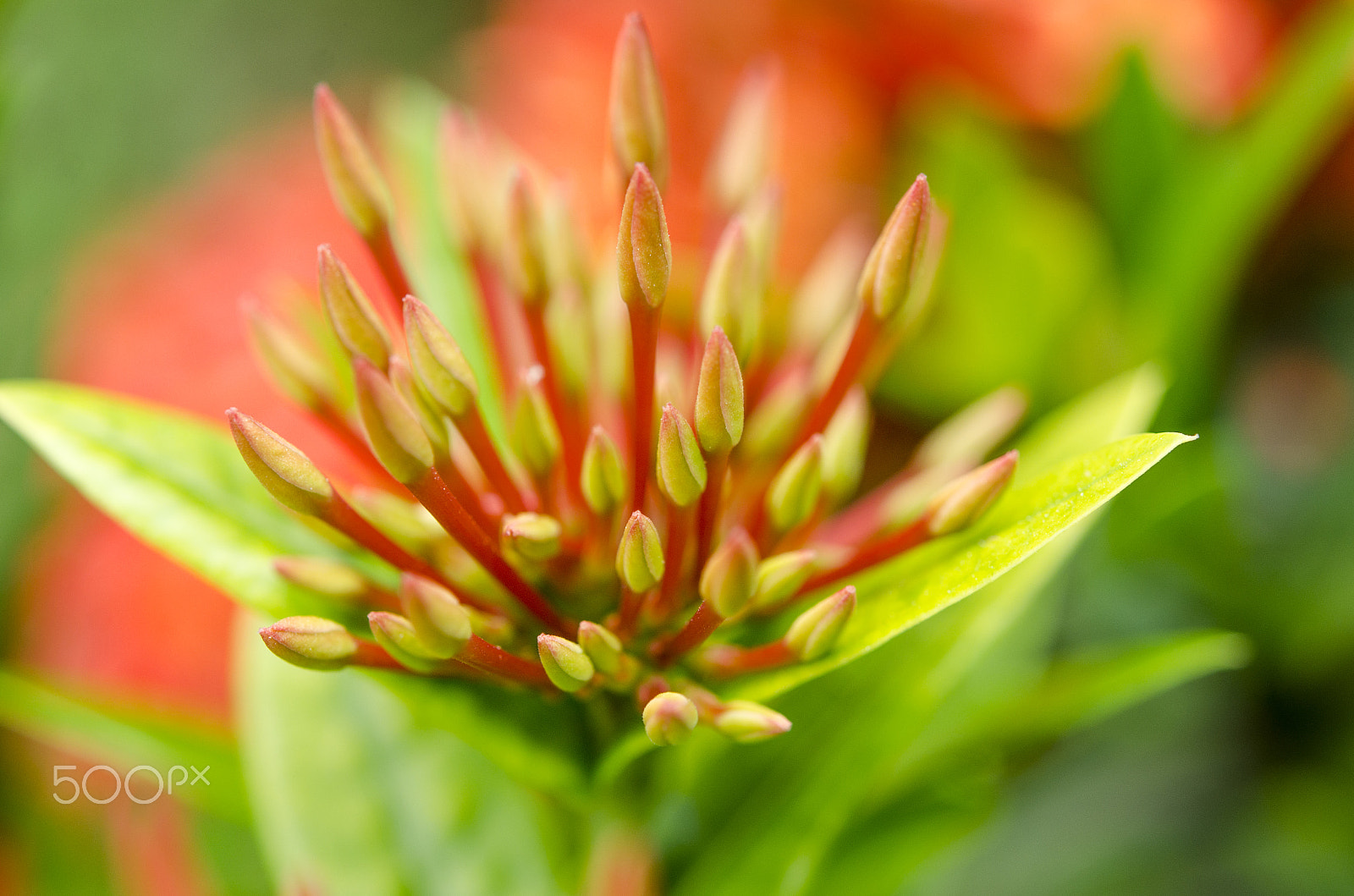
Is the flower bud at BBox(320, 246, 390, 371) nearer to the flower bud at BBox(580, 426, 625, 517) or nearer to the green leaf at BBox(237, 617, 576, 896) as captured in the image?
the flower bud at BBox(580, 426, 625, 517)

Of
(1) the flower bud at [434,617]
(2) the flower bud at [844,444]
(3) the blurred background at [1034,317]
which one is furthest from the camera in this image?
(3) the blurred background at [1034,317]

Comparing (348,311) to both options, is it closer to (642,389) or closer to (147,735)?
(642,389)

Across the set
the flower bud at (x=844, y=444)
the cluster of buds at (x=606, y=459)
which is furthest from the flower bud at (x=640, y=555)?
the flower bud at (x=844, y=444)

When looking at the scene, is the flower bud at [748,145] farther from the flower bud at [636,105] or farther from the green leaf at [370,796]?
the green leaf at [370,796]

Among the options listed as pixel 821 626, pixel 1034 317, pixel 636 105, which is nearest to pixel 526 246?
pixel 636 105

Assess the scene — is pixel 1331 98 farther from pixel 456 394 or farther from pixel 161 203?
pixel 161 203

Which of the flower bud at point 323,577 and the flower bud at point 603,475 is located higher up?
the flower bud at point 603,475

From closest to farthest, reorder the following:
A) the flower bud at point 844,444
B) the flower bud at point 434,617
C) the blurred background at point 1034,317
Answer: the flower bud at point 434,617
the flower bud at point 844,444
the blurred background at point 1034,317
